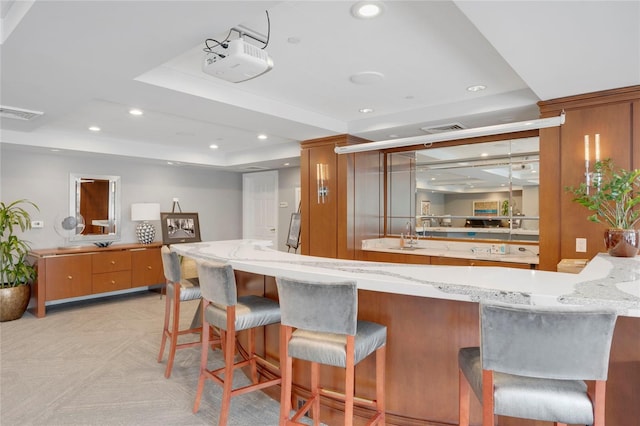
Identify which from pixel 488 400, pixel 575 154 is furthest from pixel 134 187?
pixel 488 400

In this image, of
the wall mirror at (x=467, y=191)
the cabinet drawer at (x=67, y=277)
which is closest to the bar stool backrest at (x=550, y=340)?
the wall mirror at (x=467, y=191)

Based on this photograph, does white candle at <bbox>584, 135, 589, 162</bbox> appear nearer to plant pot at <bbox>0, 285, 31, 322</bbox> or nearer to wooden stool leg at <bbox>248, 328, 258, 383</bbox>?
wooden stool leg at <bbox>248, 328, 258, 383</bbox>

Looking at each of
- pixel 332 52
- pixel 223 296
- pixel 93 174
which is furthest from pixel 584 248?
pixel 93 174

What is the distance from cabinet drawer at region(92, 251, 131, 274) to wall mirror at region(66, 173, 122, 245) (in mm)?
418

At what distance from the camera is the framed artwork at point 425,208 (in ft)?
17.2

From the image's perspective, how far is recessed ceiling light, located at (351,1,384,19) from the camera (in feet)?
6.79

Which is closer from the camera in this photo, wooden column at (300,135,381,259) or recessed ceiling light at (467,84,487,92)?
recessed ceiling light at (467,84,487,92)

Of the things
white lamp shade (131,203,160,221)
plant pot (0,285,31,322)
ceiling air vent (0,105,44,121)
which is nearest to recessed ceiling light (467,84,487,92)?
ceiling air vent (0,105,44,121)

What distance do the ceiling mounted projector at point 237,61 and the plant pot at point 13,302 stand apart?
15.3ft

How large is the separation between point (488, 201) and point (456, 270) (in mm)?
2969

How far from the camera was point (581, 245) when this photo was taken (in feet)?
10.3

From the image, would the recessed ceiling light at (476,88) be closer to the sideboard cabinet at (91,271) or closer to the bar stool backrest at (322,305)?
the bar stool backrest at (322,305)

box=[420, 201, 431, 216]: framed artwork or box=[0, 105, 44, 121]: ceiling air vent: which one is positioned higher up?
box=[0, 105, 44, 121]: ceiling air vent

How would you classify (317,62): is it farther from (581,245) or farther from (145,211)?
(145,211)
